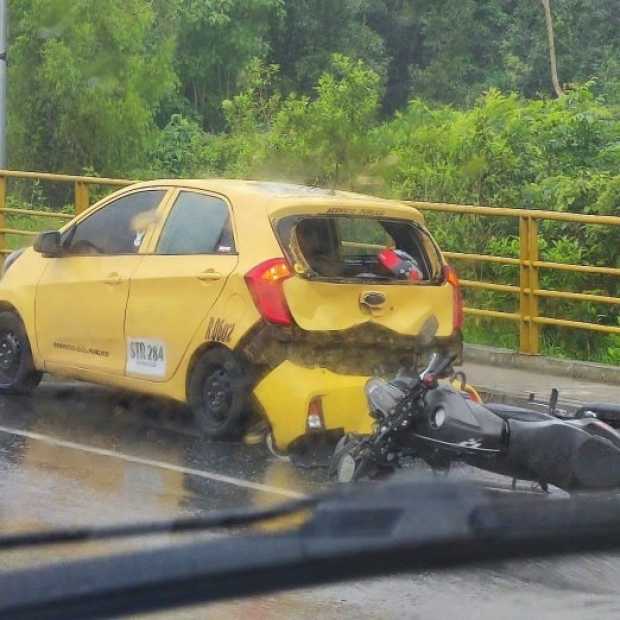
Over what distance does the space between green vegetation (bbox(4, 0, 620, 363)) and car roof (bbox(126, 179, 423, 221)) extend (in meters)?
4.31

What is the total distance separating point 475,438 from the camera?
254 inches

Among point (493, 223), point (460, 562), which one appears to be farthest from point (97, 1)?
point (460, 562)

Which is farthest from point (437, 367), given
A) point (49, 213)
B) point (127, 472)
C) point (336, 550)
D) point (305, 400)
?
point (49, 213)

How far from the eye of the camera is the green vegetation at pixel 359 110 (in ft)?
47.4

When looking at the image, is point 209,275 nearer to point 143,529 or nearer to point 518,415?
point 518,415

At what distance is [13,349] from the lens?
402 inches

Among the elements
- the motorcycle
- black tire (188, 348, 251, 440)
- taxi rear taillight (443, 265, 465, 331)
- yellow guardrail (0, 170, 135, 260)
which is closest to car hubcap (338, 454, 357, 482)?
the motorcycle

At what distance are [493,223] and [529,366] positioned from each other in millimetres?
2544

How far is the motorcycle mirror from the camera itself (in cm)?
859

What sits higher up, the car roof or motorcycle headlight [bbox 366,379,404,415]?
the car roof

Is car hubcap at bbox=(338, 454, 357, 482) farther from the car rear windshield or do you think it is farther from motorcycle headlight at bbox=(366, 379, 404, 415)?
the car rear windshield

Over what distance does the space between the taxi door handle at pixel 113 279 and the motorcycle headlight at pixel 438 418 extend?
10.5 feet

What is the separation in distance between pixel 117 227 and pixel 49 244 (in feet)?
1.51

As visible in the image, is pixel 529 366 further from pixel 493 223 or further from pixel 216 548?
pixel 216 548
